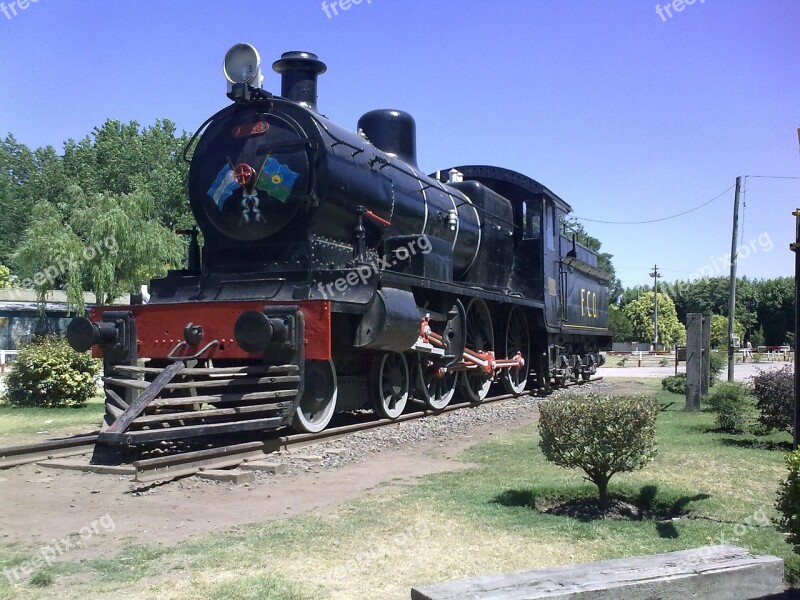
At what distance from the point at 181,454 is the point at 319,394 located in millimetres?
2448

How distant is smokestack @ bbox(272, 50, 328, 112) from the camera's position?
390 inches

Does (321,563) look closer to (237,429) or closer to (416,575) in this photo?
(416,575)

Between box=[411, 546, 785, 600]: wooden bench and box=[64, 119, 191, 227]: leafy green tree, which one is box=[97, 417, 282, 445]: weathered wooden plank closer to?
box=[411, 546, 785, 600]: wooden bench

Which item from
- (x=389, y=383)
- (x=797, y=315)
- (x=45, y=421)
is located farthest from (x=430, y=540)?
(x=45, y=421)

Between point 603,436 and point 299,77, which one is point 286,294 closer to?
point 299,77

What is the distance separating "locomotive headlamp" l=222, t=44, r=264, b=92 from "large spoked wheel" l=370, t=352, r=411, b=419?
4.03 metres

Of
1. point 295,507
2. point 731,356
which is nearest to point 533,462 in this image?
point 295,507

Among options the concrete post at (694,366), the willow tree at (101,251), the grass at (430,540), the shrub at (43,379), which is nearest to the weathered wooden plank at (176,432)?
the grass at (430,540)

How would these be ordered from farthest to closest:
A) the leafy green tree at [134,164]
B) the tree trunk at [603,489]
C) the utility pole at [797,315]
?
the leafy green tree at [134,164] → the tree trunk at [603,489] → the utility pole at [797,315]

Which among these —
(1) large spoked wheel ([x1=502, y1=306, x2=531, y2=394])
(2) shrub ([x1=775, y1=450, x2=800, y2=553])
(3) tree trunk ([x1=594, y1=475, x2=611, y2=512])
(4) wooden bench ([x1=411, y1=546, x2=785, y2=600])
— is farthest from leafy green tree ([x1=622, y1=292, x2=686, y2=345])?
(4) wooden bench ([x1=411, y1=546, x2=785, y2=600])

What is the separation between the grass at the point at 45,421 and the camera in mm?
10445

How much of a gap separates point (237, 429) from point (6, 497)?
2124 mm

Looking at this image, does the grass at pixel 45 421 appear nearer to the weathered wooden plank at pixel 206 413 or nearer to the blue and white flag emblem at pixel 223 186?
the weathered wooden plank at pixel 206 413

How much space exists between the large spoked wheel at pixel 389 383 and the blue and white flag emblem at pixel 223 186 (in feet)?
9.78
